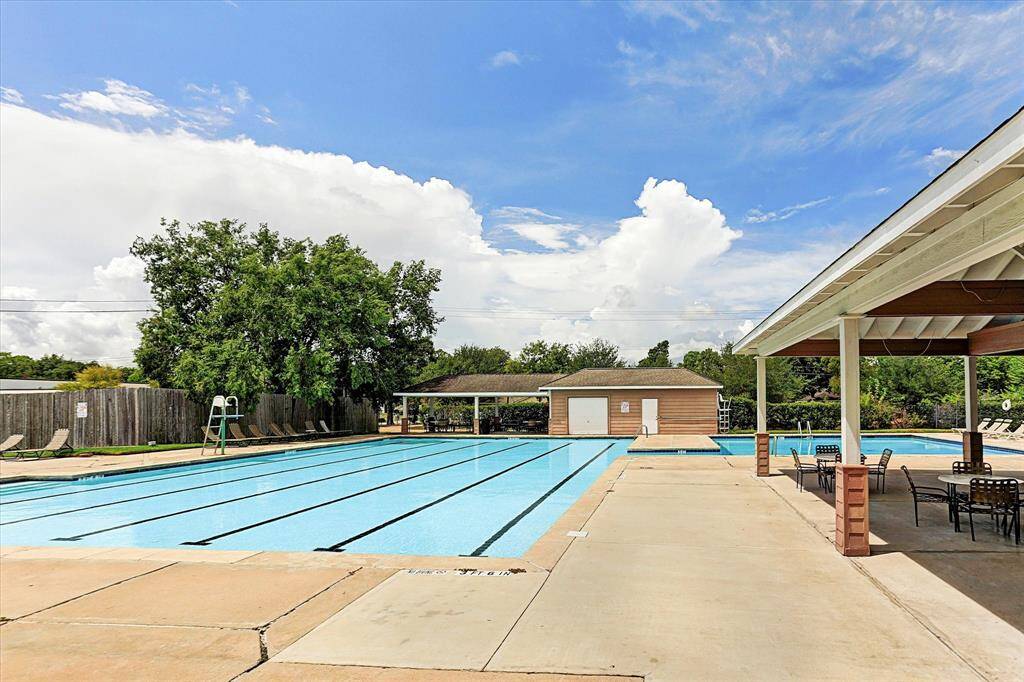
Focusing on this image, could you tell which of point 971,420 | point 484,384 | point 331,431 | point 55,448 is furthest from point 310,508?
point 484,384

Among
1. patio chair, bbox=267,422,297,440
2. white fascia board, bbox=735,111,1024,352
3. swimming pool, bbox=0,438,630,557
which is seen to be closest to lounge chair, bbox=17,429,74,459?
swimming pool, bbox=0,438,630,557

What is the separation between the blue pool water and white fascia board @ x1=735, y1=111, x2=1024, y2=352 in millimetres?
16602

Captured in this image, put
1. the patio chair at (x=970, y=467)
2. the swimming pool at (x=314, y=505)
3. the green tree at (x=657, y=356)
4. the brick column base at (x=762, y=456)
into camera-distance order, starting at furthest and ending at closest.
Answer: the green tree at (x=657, y=356) → the brick column base at (x=762, y=456) → the patio chair at (x=970, y=467) → the swimming pool at (x=314, y=505)

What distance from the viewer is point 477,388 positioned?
3312cm

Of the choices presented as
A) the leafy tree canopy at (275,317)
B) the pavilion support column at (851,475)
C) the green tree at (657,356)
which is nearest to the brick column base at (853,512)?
the pavilion support column at (851,475)

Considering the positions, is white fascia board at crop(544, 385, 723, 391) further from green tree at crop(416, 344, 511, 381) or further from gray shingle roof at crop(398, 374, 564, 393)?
green tree at crop(416, 344, 511, 381)

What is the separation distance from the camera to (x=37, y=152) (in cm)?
1880

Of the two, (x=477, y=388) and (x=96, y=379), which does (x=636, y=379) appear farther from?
(x=96, y=379)

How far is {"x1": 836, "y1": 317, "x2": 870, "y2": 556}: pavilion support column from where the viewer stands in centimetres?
674

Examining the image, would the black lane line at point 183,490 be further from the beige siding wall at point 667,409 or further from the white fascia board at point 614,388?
the beige siding wall at point 667,409

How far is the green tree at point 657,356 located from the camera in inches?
2842

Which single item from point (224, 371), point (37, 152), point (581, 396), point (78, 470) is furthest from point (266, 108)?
point (581, 396)

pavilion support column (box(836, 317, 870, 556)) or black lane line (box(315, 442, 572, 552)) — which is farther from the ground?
pavilion support column (box(836, 317, 870, 556))

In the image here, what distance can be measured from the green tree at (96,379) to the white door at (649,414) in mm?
33124
